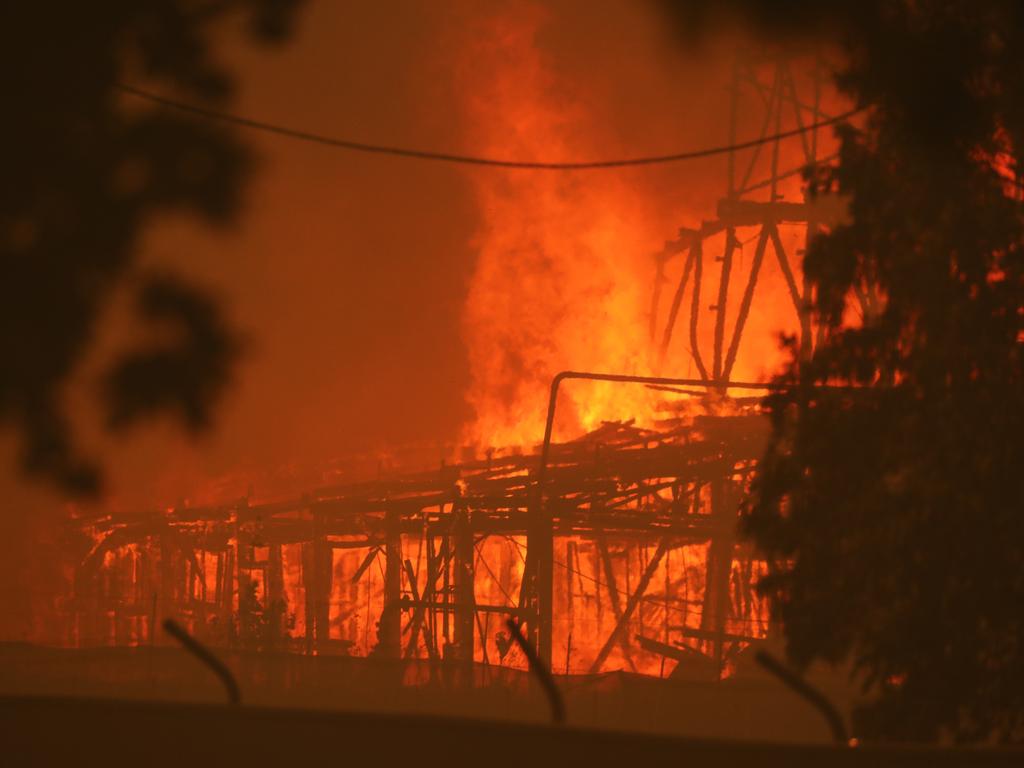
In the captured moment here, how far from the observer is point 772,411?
37.5 ft

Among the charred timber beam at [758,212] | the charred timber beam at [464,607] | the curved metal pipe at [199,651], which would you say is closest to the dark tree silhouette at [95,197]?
the curved metal pipe at [199,651]

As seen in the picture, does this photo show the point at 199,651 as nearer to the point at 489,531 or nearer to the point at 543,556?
the point at 543,556

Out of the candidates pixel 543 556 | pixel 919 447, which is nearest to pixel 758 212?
pixel 543 556

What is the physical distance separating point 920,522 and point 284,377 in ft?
107

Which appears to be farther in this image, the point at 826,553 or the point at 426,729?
the point at 826,553

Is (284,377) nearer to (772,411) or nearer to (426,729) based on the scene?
(772,411)

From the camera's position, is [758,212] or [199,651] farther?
[758,212]

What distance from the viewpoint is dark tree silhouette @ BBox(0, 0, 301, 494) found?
4.71m

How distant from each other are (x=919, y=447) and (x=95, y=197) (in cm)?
694

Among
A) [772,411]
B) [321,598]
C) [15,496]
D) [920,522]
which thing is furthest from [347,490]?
[920,522]

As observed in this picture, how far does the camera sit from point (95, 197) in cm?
479

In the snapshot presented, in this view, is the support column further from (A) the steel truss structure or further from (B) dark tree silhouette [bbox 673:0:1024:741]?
(B) dark tree silhouette [bbox 673:0:1024:741]

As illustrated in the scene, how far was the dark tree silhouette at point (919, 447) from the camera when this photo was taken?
9.96m

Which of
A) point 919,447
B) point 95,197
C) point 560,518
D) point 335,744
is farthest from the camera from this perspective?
point 560,518
